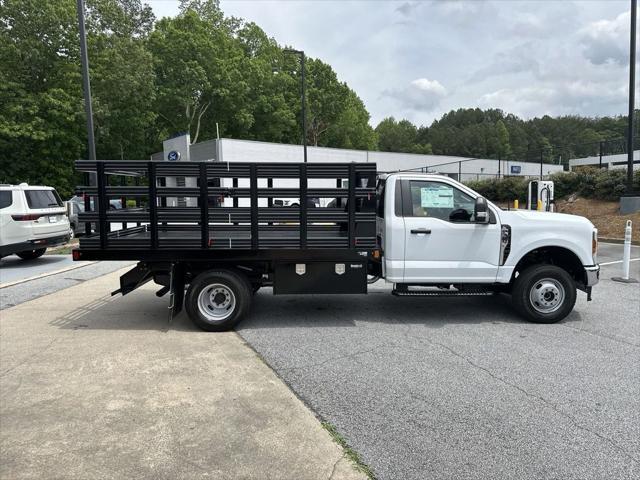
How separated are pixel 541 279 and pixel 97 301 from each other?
22.9 feet

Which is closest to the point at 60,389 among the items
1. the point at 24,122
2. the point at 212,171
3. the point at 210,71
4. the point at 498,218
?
the point at 212,171

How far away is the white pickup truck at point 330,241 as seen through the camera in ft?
19.9

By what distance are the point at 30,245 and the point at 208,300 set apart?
795 cm

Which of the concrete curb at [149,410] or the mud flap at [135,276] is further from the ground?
the mud flap at [135,276]

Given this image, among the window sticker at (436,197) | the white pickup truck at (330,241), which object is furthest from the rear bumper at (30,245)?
the window sticker at (436,197)

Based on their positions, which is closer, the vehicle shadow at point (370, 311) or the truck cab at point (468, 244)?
the truck cab at point (468, 244)

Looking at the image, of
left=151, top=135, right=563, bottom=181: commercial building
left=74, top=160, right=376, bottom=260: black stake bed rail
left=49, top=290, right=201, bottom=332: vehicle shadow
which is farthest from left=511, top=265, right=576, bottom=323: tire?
left=151, top=135, right=563, bottom=181: commercial building

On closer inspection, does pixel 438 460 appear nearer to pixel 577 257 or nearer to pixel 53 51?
pixel 577 257

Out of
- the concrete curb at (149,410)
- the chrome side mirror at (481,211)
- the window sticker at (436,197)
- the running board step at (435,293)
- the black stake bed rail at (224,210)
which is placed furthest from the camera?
the window sticker at (436,197)

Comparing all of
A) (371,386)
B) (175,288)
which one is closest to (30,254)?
(175,288)

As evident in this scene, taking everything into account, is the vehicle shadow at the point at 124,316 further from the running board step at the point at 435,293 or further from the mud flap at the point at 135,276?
the running board step at the point at 435,293

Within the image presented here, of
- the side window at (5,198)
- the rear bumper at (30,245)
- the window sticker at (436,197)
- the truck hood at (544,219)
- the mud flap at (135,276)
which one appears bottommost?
the mud flap at (135,276)

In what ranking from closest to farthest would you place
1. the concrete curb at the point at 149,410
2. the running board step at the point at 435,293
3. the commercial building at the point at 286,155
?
the concrete curb at the point at 149,410, the running board step at the point at 435,293, the commercial building at the point at 286,155

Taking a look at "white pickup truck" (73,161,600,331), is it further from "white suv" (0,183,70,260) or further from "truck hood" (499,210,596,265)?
"white suv" (0,183,70,260)
